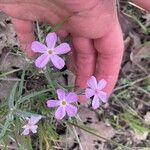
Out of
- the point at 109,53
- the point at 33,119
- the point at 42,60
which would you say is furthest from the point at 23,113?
the point at 109,53

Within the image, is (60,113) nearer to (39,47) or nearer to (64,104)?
(64,104)

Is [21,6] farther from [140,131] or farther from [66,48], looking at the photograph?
[140,131]

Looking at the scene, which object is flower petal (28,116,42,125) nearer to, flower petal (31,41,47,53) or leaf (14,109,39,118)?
leaf (14,109,39,118)

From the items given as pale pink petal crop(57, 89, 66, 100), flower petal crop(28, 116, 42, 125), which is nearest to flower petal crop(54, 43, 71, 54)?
pale pink petal crop(57, 89, 66, 100)

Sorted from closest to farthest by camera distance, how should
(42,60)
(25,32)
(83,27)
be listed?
(42,60) < (83,27) < (25,32)

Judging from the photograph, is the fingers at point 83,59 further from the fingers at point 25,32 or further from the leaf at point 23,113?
the leaf at point 23,113

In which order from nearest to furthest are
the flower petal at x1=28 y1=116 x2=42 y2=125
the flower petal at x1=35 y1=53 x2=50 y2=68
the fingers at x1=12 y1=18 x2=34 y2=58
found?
the flower petal at x1=35 y1=53 x2=50 y2=68
the flower petal at x1=28 y1=116 x2=42 y2=125
the fingers at x1=12 y1=18 x2=34 y2=58
